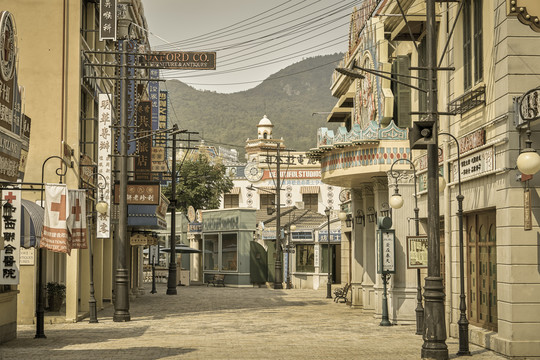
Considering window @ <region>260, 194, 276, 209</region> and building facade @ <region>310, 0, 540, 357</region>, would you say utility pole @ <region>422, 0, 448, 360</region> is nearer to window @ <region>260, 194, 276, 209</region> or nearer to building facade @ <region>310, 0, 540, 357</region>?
building facade @ <region>310, 0, 540, 357</region>

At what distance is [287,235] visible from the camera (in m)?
56.8

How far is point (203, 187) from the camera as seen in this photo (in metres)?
80.8

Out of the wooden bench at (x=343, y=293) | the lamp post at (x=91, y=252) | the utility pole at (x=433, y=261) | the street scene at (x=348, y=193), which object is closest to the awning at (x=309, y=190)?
the street scene at (x=348, y=193)

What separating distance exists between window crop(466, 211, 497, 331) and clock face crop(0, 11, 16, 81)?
10644mm

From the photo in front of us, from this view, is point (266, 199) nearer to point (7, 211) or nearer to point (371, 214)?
point (371, 214)

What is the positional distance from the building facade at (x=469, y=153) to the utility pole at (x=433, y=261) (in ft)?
1.83

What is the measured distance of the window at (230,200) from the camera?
83.6m

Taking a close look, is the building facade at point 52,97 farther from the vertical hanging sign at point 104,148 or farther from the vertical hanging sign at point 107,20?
the vertical hanging sign at point 104,148

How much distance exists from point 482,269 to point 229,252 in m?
40.2

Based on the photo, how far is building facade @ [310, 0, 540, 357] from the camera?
1720 cm

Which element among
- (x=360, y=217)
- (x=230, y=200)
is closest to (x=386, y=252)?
(x=360, y=217)

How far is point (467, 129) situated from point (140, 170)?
19724mm

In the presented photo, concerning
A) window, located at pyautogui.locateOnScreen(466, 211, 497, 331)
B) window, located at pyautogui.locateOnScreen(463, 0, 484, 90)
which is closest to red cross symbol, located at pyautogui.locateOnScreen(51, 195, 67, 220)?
window, located at pyautogui.locateOnScreen(466, 211, 497, 331)

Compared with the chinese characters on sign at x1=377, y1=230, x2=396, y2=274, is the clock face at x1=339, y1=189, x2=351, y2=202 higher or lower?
higher
